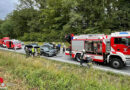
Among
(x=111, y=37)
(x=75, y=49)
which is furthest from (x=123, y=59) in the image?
(x=75, y=49)

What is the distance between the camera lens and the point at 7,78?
4184 mm

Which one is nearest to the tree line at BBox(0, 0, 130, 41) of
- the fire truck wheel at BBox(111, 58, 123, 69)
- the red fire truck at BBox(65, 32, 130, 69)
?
the red fire truck at BBox(65, 32, 130, 69)

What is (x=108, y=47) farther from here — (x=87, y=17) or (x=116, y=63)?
(x=87, y=17)

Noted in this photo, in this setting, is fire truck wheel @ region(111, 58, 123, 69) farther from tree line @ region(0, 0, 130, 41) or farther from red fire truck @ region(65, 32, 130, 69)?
tree line @ region(0, 0, 130, 41)

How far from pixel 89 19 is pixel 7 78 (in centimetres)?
2192

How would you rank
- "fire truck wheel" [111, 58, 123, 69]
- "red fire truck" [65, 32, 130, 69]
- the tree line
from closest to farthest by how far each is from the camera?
1. "red fire truck" [65, 32, 130, 69]
2. "fire truck wheel" [111, 58, 123, 69]
3. the tree line

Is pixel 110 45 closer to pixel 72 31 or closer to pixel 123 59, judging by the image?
pixel 123 59

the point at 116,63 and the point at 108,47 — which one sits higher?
the point at 108,47

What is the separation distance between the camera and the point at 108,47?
7758 millimetres

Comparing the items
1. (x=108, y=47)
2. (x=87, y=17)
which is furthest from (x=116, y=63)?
(x=87, y=17)

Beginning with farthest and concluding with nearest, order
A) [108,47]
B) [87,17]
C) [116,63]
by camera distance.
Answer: [87,17] → [108,47] → [116,63]

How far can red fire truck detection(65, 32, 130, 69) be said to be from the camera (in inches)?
269

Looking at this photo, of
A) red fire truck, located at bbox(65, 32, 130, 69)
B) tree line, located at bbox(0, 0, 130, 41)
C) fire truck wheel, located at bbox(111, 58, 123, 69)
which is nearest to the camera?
red fire truck, located at bbox(65, 32, 130, 69)

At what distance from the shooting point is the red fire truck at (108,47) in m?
6.83
